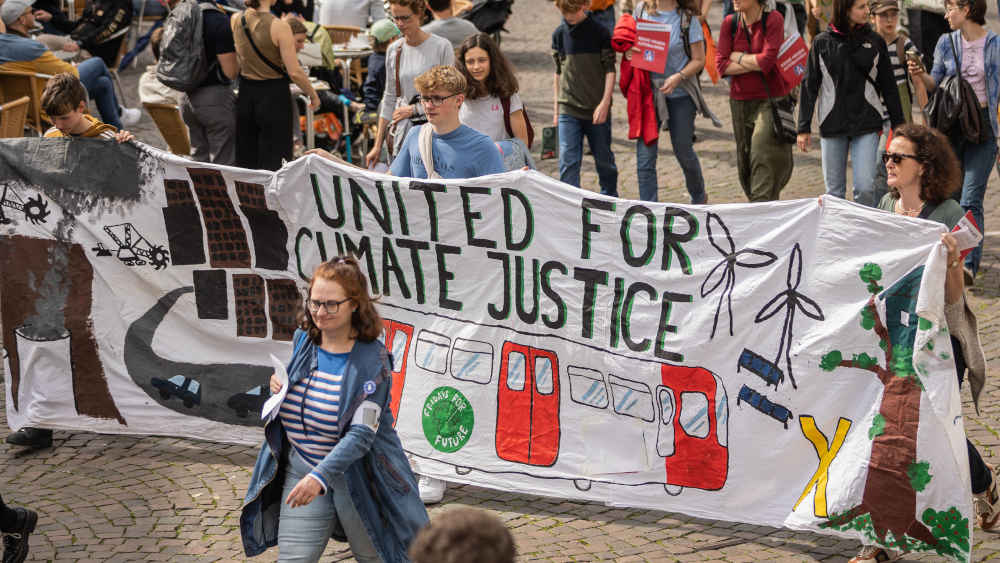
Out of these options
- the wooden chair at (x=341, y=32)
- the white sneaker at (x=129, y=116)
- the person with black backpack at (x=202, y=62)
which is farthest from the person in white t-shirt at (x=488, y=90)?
the white sneaker at (x=129, y=116)

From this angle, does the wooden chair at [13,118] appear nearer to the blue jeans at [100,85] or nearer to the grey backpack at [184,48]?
the grey backpack at [184,48]

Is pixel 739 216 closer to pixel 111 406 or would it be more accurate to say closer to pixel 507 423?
pixel 507 423

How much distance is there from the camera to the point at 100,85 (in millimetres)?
12578

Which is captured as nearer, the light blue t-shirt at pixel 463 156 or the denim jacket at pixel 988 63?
the light blue t-shirt at pixel 463 156

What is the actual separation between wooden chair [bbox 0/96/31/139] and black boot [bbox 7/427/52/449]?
Answer: 3855 millimetres

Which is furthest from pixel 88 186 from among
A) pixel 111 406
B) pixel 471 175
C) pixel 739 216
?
pixel 739 216

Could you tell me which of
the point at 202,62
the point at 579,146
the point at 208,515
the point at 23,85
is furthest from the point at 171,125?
the point at 208,515

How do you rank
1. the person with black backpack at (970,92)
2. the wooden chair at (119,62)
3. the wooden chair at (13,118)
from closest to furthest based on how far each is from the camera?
the person with black backpack at (970,92), the wooden chair at (13,118), the wooden chair at (119,62)

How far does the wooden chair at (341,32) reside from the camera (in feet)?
46.5

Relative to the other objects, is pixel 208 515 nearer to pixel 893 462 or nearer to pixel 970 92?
pixel 893 462

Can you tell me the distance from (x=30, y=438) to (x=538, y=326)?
3053mm

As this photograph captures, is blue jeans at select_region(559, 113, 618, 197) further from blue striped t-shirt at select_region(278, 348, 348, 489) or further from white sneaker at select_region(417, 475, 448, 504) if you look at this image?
blue striped t-shirt at select_region(278, 348, 348, 489)

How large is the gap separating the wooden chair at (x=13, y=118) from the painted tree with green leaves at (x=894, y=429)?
7.46m

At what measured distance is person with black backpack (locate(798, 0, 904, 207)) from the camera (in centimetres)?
845
